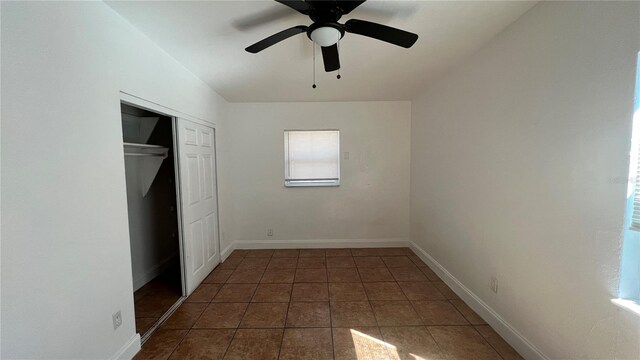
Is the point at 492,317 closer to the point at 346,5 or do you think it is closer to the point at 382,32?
the point at 382,32

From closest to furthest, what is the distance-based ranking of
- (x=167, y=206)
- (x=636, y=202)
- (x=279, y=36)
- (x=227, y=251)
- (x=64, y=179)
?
(x=636, y=202)
(x=64, y=179)
(x=279, y=36)
(x=167, y=206)
(x=227, y=251)

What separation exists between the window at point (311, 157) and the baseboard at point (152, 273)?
1936 mm

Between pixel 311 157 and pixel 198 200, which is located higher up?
pixel 311 157

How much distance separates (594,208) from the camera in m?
1.21

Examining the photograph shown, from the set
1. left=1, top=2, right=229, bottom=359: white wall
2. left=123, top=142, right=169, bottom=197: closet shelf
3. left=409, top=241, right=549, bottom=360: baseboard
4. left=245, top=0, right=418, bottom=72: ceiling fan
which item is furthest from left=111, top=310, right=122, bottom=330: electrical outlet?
left=409, top=241, right=549, bottom=360: baseboard

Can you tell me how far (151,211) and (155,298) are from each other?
3.47 ft

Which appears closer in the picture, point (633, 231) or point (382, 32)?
Answer: point (633, 231)

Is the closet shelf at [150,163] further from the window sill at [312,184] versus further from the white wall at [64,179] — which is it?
the window sill at [312,184]

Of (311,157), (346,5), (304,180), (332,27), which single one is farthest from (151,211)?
(346,5)

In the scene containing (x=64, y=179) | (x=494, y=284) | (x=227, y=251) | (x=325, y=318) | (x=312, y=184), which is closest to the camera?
(x=64, y=179)

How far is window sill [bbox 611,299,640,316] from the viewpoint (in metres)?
1.05

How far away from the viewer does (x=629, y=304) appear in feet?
3.57

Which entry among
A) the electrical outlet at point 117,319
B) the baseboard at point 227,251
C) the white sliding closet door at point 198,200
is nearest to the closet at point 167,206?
the white sliding closet door at point 198,200

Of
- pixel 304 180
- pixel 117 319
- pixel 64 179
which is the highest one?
pixel 64 179
